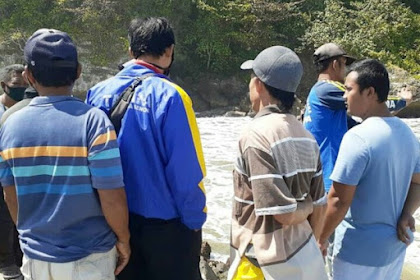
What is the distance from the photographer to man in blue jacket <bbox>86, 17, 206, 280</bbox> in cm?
186

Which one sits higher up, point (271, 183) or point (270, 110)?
point (270, 110)

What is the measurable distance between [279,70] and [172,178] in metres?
0.63

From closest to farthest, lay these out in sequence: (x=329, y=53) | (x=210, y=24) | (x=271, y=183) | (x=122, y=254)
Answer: (x=271, y=183)
(x=122, y=254)
(x=329, y=53)
(x=210, y=24)

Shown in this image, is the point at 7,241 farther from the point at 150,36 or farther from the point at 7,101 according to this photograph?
the point at 150,36

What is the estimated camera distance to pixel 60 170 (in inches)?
65.1

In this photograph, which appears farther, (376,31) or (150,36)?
(376,31)

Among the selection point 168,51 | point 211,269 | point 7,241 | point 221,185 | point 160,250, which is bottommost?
point 221,185

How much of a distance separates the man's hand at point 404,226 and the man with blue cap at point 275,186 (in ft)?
1.58

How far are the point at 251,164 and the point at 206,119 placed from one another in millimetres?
14199

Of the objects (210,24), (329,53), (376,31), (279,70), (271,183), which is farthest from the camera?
(210,24)

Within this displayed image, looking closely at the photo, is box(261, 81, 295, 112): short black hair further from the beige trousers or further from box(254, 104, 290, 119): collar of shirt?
the beige trousers

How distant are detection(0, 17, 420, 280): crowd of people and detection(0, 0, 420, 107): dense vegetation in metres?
15.7

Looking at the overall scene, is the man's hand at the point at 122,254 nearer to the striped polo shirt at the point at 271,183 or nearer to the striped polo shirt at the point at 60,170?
the striped polo shirt at the point at 60,170

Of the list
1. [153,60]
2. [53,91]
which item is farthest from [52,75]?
[153,60]
